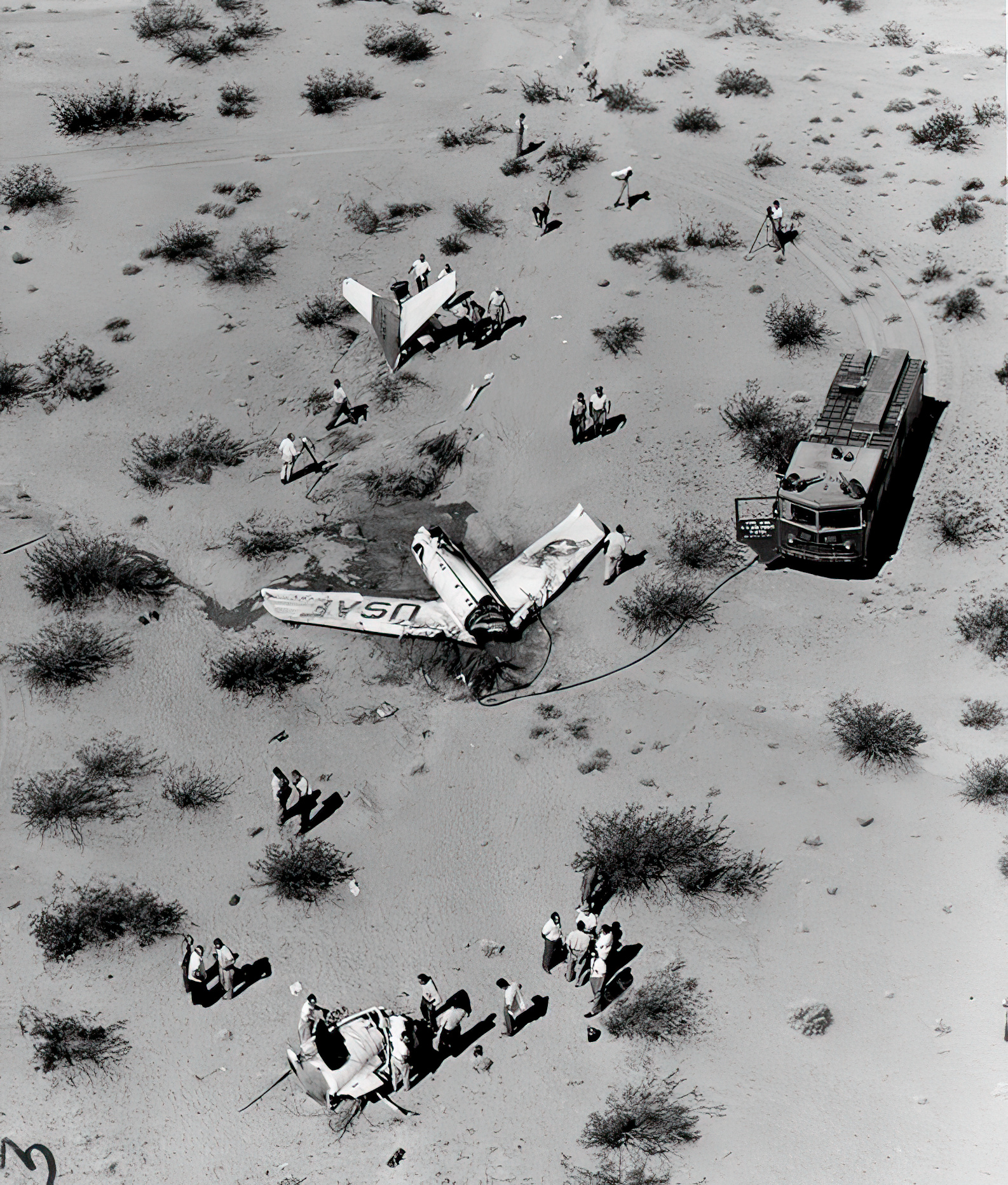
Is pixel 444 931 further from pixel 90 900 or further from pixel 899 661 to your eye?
pixel 899 661

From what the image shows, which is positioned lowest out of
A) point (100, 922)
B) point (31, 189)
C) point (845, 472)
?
point (100, 922)

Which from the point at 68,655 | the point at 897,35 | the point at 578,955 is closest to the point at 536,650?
the point at 578,955

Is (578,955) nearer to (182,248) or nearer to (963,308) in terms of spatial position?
(963,308)

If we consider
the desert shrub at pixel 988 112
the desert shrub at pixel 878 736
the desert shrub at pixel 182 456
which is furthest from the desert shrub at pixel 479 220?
the desert shrub at pixel 878 736

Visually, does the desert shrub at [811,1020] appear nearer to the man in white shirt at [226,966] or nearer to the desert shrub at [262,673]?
the man in white shirt at [226,966]

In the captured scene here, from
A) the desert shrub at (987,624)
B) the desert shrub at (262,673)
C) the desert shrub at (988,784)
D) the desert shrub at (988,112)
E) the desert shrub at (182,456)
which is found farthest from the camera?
the desert shrub at (988,112)

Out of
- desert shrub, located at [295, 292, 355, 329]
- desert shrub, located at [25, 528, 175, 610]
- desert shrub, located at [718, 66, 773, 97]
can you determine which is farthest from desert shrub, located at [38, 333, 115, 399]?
desert shrub, located at [718, 66, 773, 97]

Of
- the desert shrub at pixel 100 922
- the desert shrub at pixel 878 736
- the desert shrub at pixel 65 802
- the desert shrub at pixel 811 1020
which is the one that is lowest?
the desert shrub at pixel 100 922

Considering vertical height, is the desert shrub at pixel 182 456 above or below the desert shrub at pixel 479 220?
below
